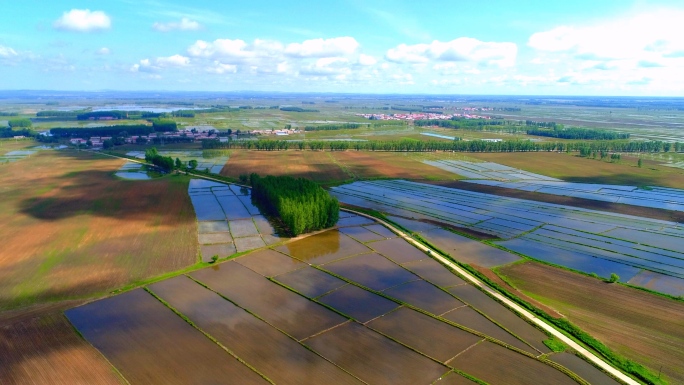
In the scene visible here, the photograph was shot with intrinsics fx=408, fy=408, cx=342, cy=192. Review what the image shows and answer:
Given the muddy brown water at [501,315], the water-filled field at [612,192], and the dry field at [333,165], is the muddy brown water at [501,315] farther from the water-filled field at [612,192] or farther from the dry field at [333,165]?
the dry field at [333,165]

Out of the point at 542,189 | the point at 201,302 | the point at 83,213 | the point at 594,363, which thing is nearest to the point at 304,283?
the point at 201,302

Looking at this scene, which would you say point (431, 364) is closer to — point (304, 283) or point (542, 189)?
point (304, 283)

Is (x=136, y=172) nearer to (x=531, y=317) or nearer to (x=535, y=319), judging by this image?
(x=531, y=317)

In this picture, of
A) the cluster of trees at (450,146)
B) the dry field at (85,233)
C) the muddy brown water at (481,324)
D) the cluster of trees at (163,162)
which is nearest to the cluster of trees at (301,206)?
the dry field at (85,233)

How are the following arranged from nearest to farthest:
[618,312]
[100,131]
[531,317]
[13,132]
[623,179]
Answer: [531,317] < [618,312] < [623,179] < [100,131] < [13,132]

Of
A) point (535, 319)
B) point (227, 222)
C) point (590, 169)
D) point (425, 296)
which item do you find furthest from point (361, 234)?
point (590, 169)
